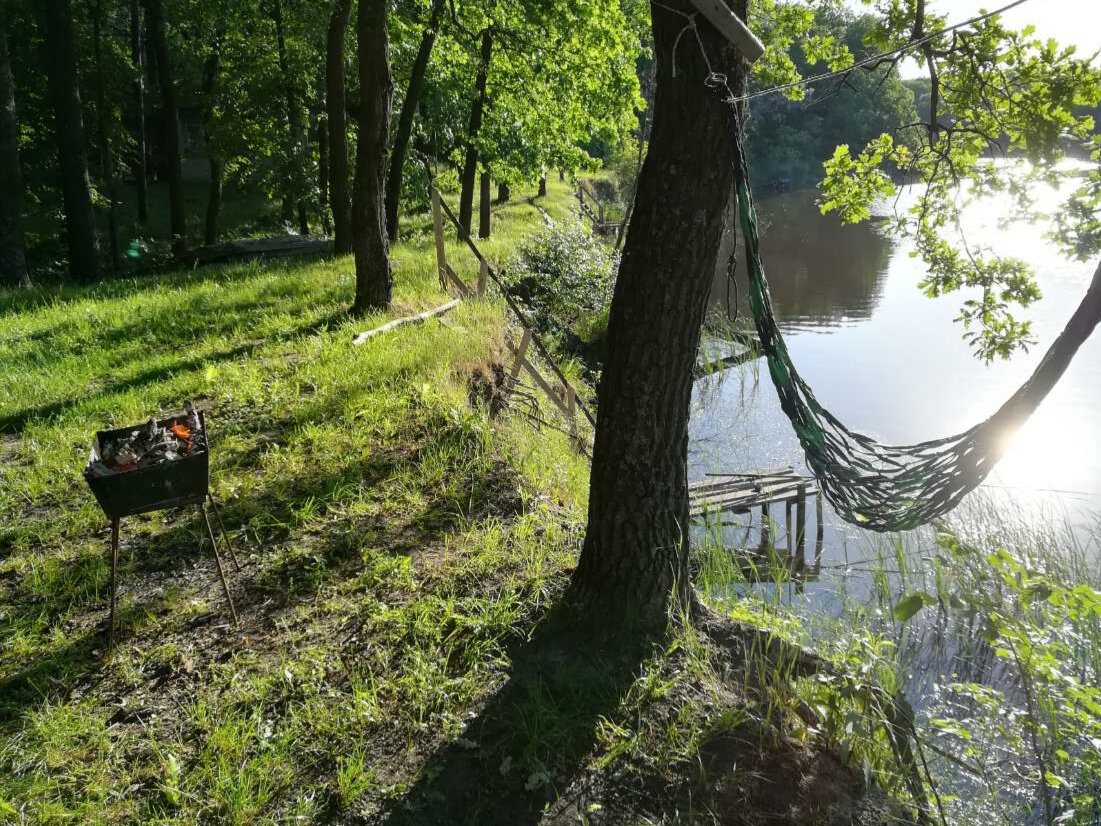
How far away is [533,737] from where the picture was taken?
9.38ft

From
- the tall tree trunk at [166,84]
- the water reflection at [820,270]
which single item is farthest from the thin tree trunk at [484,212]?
the tall tree trunk at [166,84]

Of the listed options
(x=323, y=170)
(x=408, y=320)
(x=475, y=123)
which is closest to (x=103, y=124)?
(x=323, y=170)

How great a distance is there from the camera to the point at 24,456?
16.5ft

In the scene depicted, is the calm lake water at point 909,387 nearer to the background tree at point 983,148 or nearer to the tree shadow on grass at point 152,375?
the background tree at point 983,148

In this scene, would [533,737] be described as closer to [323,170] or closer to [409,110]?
[409,110]

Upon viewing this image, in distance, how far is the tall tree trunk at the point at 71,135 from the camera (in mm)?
11695

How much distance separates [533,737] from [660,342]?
1687mm

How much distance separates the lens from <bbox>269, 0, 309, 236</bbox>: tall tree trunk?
15.3 meters

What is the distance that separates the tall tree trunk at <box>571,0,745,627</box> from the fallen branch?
4378mm

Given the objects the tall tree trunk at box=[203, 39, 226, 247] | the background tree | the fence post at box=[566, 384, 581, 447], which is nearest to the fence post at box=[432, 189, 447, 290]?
the fence post at box=[566, 384, 581, 447]

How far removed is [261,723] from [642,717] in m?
1.53

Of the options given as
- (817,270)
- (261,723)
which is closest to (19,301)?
(261,723)

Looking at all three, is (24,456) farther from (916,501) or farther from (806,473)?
(806,473)

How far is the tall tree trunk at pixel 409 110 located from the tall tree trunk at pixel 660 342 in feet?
29.4
